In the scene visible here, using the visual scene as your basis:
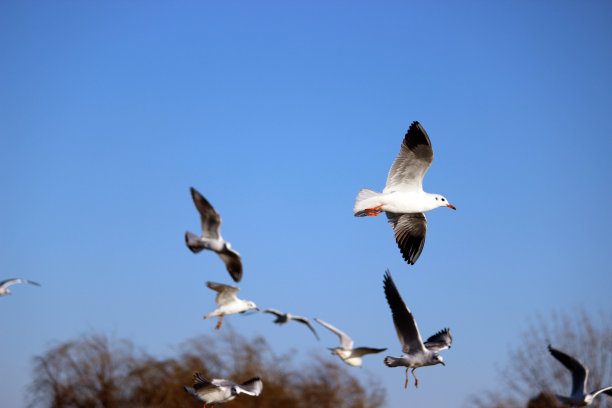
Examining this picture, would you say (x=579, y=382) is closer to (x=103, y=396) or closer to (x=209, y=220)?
(x=209, y=220)

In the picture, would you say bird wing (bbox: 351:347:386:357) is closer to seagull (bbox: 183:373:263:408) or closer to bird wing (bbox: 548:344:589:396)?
seagull (bbox: 183:373:263:408)

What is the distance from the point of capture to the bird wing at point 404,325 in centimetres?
980

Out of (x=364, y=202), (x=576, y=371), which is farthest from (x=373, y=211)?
(x=576, y=371)

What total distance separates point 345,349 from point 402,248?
229 centimetres

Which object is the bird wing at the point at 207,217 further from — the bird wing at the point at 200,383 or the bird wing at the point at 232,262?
the bird wing at the point at 200,383

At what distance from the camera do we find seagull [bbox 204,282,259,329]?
429 inches

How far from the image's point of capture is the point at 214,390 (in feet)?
35.1

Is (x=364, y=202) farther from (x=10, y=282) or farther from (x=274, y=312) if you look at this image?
(x=10, y=282)

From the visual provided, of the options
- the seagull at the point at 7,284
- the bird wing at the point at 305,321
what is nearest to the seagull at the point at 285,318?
the bird wing at the point at 305,321

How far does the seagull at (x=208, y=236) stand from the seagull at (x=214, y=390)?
202 centimetres

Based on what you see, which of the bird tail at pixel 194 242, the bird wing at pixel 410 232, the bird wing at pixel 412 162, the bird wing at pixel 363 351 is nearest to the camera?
the bird tail at pixel 194 242

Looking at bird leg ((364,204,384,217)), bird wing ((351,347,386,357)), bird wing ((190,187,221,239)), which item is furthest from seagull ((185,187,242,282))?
bird leg ((364,204,384,217))

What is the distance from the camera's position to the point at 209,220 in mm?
9586

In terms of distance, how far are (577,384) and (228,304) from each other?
626 centimetres
